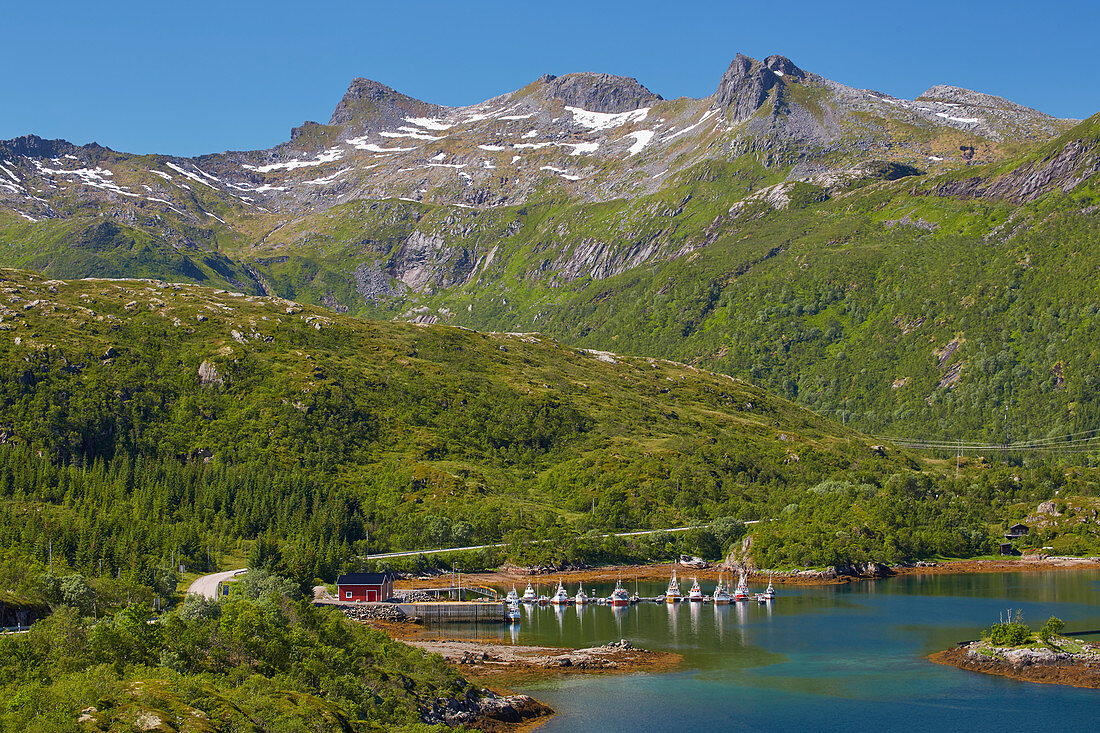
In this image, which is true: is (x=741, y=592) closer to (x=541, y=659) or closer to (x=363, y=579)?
(x=363, y=579)

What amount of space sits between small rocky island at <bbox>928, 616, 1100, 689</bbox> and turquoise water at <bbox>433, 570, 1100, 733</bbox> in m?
2.53

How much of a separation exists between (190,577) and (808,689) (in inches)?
3455

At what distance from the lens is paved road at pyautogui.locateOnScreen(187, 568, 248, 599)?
128 meters

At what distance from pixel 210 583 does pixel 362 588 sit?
1990 cm

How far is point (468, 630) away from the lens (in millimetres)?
132875

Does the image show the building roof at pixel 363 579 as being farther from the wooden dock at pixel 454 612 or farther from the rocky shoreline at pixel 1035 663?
the rocky shoreline at pixel 1035 663

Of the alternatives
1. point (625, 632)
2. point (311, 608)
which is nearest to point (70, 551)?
point (311, 608)

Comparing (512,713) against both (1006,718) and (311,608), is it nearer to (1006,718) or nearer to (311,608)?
(311,608)

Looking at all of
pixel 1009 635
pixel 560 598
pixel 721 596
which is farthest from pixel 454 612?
pixel 1009 635

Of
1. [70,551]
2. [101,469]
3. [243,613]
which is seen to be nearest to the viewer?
[243,613]

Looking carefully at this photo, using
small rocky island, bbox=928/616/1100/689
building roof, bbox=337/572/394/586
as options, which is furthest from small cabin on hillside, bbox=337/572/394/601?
small rocky island, bbox=928/616/1100/689

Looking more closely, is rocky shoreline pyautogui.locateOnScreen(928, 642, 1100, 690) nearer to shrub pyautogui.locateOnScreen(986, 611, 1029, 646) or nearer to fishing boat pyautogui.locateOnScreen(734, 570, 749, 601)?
shrub pyautogui.locateOnScreen(986, 611, 1029, 646)

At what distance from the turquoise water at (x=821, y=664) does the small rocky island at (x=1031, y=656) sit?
2530 mm

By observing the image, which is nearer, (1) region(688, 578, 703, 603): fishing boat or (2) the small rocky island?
(2) the small rocky island
